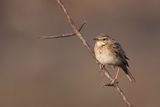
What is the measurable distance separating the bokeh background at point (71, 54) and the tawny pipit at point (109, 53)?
23.5 feet

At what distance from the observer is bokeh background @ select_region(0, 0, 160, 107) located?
19.5 metres

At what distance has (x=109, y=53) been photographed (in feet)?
33.9

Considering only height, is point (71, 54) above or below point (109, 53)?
below

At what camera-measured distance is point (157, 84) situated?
64.7ft

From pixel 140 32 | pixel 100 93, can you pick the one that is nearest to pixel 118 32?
pixel 140 32

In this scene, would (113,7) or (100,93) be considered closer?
(100,93)

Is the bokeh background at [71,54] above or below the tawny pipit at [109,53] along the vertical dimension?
below

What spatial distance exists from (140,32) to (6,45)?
161 inches

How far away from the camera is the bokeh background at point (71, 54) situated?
19.5 m

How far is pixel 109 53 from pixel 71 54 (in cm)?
1416

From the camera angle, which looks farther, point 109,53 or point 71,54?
point 71,54

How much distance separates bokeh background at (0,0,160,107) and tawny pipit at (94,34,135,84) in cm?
716

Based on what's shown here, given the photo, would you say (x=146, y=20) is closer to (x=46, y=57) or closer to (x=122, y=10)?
(x=122, y=10)

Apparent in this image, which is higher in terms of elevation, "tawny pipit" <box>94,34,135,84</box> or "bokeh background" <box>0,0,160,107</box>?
"tawny pipit" <box>94,34,135,84</box>
